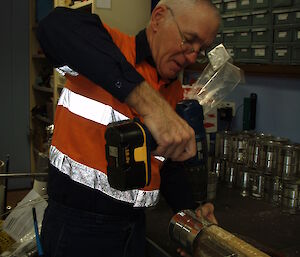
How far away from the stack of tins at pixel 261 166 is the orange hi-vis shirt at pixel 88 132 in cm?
85

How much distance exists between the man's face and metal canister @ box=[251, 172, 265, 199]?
3.06 ft

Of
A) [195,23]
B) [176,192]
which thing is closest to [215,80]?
[176,192]

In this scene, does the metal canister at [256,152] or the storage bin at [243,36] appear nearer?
the metal canister at [256,152]

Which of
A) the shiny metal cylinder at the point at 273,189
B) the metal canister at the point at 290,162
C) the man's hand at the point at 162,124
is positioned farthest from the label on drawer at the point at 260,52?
the man's hand at the point at 162,124

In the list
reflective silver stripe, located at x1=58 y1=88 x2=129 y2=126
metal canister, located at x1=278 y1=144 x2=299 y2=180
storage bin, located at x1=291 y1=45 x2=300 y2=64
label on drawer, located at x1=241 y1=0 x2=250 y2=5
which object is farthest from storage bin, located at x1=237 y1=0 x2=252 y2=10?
reflective silver stripe, located at x1=58 y1=88 x2=129 y2=126

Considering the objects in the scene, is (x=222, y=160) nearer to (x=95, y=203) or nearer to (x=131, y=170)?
(x=95, y=203)

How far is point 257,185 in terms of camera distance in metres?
1.89

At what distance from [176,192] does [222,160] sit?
27.7 inches

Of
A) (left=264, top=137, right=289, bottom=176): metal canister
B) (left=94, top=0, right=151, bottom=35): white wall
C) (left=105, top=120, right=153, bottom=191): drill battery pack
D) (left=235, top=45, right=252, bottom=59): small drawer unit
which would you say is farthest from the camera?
(left=94, top=0, right=151, bottom=35): white wall

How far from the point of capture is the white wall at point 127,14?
2445 mm

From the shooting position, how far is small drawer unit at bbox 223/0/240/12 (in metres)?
2.18

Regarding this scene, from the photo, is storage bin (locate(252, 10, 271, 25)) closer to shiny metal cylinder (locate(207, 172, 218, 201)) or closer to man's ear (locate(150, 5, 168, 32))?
shiny metal cylinder (locate(207, 172, 218, 201))

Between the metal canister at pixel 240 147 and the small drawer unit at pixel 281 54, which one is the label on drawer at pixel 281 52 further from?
the metal canister at pixel 240 147

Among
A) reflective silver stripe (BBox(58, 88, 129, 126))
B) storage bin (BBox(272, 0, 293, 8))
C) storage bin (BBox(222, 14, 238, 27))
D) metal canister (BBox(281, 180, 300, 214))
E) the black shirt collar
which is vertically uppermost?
storage bin (BBox(272, 0, 293, 8))
